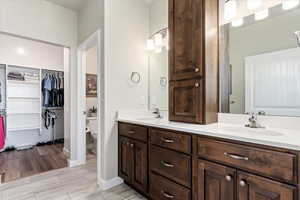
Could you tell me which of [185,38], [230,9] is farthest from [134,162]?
[230,9]

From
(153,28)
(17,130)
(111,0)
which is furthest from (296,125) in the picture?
(17,130)

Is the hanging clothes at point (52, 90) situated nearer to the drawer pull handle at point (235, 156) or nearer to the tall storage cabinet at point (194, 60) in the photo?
the tall storage cabinet at point (194, 60)

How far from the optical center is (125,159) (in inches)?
82.7

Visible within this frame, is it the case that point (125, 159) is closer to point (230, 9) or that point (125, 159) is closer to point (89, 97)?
point (230, 9)

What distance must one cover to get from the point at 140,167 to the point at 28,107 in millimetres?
3677

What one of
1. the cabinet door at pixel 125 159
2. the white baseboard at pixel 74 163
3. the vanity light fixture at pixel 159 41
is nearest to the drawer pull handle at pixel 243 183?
the cabinet door at pixel 125 159

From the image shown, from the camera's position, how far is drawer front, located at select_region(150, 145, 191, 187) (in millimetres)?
1368

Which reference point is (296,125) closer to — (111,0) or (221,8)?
(221,8)

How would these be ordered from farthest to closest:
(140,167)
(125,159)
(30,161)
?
(30,161) < (125,159) < (140,167)

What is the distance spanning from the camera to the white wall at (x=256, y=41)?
137 centimetres

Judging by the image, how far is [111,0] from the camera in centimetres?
219

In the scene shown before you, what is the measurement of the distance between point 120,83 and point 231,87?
1.38 m

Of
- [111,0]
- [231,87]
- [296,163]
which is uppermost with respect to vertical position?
[111,0]

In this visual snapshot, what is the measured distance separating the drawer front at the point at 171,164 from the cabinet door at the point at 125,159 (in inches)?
16.0
